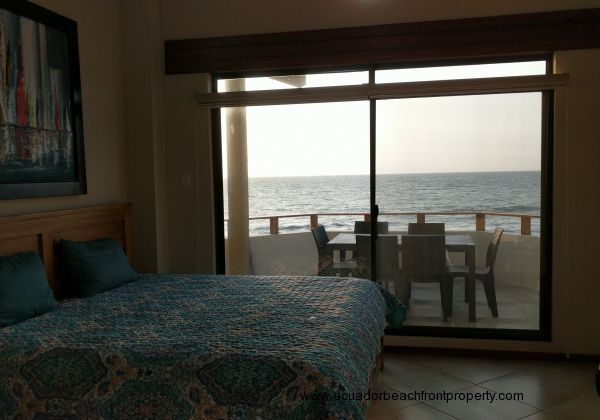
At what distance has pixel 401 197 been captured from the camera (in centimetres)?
391

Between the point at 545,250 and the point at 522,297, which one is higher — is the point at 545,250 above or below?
above

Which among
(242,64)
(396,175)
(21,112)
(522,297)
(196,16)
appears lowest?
(522,297)

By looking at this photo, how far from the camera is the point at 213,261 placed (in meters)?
4.17

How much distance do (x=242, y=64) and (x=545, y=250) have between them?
2614mm

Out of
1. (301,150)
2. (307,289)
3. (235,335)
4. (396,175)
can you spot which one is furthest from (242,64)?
(235,335)

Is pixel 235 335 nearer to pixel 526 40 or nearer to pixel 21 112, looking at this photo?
pixel 21 112

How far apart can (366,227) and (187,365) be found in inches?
90.0

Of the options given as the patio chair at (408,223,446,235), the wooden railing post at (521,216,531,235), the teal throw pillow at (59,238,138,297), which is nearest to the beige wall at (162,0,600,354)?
the wooden railing post at (521,216,531,235)

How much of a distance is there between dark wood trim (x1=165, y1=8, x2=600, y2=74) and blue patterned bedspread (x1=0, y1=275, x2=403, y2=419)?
206cm

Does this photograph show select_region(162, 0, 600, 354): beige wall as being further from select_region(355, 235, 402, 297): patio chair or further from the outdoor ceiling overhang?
select_region(355, 235, 402, 297): patio chair

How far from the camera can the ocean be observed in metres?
3.75

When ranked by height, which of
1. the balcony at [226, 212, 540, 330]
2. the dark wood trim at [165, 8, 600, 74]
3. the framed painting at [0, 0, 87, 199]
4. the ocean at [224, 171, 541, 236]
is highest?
the dark wood trim at [165, 8, 600, 74]

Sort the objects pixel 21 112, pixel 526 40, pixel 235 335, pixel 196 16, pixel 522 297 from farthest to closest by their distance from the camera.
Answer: pixel 196 16, pixel 522 297, pixel 526 40, pixel 21 112, pixel 235 335

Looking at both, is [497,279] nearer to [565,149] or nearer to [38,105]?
[565,149]
